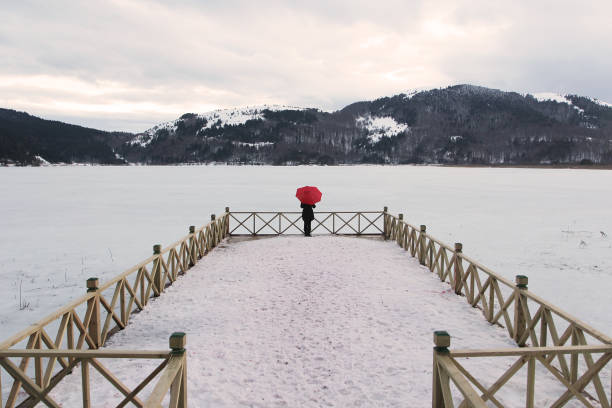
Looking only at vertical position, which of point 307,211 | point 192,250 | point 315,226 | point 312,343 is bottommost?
point 315,226

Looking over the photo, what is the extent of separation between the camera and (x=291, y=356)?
607 centimetres

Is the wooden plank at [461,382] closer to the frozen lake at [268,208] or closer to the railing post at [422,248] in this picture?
the frozen lake at [268,208]

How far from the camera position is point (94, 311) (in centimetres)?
650

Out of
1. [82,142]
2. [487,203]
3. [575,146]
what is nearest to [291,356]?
[487,203]

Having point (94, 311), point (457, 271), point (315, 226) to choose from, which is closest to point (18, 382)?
point (94, 311)

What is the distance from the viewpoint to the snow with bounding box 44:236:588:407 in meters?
5.13

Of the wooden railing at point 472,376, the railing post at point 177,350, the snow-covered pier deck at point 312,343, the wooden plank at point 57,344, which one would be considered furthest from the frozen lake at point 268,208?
the railing post at point 177,350

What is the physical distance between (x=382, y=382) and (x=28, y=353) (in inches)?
164

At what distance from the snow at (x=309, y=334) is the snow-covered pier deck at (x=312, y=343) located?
3 centimetres

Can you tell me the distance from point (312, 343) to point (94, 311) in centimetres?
366

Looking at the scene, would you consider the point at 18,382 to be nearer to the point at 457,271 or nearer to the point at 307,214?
the point at 457,271

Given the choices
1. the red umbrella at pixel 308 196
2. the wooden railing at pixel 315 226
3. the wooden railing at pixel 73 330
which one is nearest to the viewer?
the wooden railing at pixel 73 330

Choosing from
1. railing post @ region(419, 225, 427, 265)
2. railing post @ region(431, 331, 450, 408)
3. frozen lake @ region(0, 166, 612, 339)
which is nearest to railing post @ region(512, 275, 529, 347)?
frozen lake @ region(0, 166, 612, 339)

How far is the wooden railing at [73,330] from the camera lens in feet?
13.4
